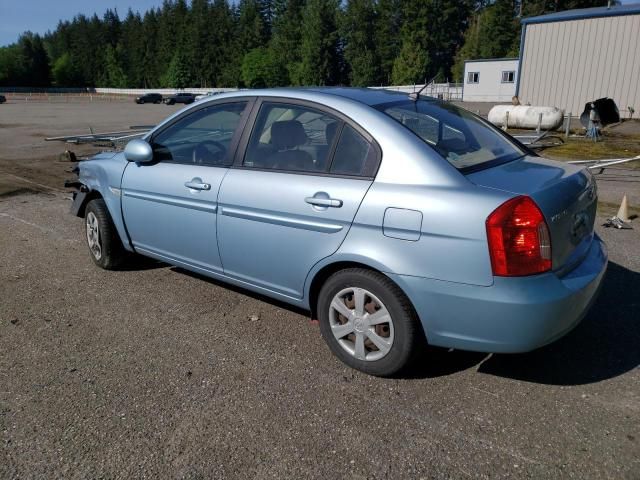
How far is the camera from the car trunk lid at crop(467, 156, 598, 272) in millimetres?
2682

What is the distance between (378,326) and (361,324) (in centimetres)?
10

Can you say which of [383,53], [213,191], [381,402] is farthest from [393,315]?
[383,53]

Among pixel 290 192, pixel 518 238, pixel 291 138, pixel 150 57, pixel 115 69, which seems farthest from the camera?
pixel 115 69

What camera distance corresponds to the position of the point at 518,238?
2.56 m

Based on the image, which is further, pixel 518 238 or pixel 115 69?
pixel 115 69

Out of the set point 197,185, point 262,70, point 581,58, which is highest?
point 262,70

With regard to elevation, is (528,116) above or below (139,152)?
below

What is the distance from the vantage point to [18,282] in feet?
15.4

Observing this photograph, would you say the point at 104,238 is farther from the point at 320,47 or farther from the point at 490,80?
the point at 320,47

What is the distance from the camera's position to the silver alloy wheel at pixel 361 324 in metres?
2.98

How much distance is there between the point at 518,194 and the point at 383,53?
275 ft

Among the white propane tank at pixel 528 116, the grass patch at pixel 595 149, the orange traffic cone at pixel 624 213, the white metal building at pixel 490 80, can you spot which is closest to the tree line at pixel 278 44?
the white metal building at pixel 490 80

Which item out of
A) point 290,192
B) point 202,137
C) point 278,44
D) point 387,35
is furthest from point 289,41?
point 290,192

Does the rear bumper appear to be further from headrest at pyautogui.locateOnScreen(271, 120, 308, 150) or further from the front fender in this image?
the front fender
